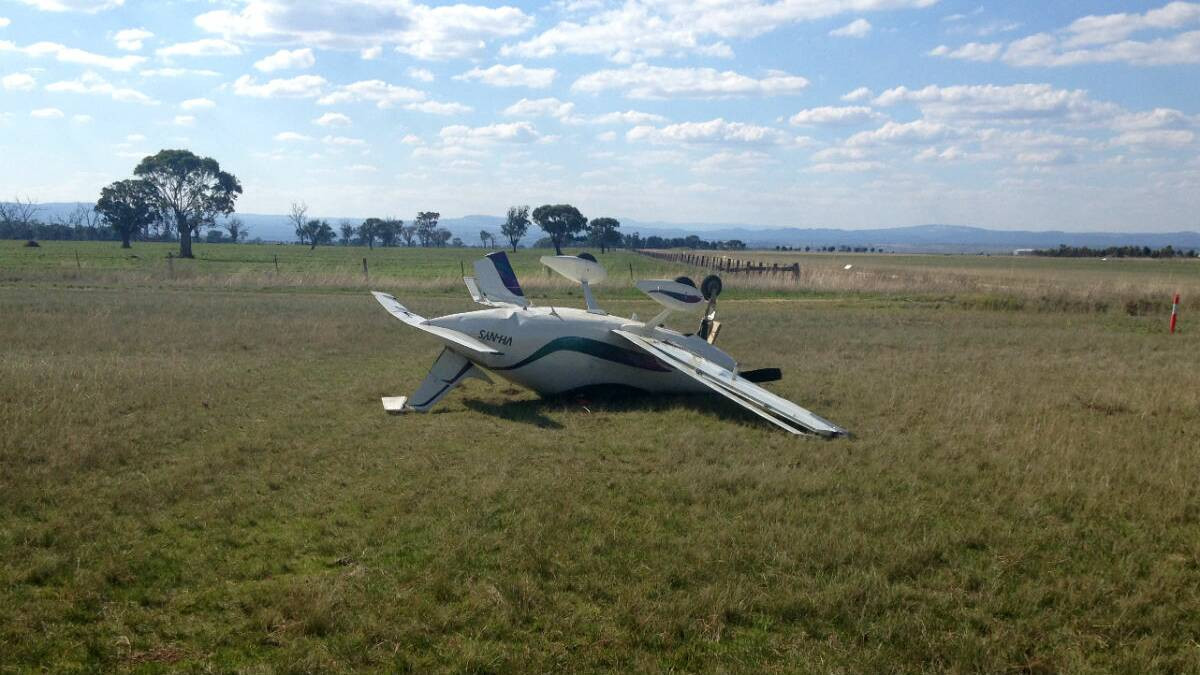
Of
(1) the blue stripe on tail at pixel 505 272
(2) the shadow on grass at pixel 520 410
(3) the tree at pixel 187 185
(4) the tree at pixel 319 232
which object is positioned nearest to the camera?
(2) the shadow on grass at pixel 520 410

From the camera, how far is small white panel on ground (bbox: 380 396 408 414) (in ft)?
40.7

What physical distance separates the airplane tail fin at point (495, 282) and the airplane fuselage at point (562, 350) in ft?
4.62

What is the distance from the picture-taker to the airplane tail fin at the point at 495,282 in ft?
49.4

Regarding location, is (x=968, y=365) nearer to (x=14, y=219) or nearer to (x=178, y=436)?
(x=178, y=436)

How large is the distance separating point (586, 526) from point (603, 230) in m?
131

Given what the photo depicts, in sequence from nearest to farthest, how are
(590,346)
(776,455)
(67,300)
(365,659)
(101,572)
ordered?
(365,659) → (101,572) → (776,455) → (590,346) → (67,300)

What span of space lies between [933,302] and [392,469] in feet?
96.5

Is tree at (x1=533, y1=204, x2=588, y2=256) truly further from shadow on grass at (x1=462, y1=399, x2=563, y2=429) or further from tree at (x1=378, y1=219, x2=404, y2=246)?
shadow on grass at (x1=462, y1=399, x2=563, y2=429)

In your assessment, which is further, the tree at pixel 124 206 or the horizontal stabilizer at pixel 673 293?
the tree at pixel 124 206

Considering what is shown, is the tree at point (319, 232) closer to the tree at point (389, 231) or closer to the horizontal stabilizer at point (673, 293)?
the tree at point (389, 231)

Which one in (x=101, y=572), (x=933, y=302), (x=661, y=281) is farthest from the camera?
(x=933, y=302)

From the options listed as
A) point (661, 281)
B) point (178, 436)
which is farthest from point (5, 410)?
point (661, 281)

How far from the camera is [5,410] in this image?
34.2ft

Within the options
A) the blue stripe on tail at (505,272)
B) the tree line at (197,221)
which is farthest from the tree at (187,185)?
the blue stripe on tail at (505,272)
